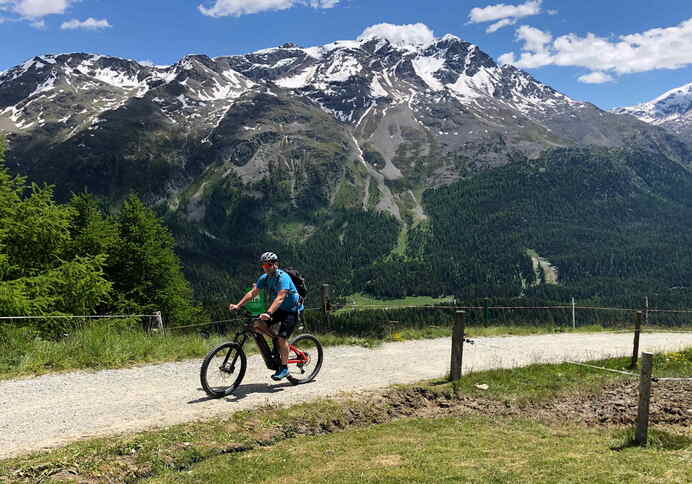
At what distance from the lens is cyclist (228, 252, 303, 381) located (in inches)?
484

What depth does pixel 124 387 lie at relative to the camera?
1262 centimetres

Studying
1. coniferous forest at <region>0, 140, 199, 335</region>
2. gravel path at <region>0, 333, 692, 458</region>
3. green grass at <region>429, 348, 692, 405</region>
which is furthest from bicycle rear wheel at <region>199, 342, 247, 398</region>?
coniferous forest at <region>0, 140, 199, 335</region>

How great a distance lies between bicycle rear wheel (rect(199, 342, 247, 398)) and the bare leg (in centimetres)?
97

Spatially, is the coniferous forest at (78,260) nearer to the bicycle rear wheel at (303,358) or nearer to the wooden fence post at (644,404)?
the bicycle rear wheel at (303,358)

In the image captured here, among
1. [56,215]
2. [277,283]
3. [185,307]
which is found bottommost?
[185,307]

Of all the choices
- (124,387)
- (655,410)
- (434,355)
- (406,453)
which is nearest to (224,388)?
(124,387)

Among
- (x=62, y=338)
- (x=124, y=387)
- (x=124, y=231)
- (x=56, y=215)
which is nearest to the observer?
(x=124, y=387)

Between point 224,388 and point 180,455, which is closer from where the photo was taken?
point 180,455

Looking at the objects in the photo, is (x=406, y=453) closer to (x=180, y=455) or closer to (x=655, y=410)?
(x=180, y=455)

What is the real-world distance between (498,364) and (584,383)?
315cm

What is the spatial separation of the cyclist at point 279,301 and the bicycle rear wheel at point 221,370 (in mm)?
850

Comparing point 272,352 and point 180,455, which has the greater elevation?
point 272,352

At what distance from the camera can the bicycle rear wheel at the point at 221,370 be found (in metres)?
11.7

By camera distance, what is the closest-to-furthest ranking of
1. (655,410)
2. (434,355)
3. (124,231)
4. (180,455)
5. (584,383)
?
(180,455)
(655,410)
(584,383)
(434,355)
(124,231)
